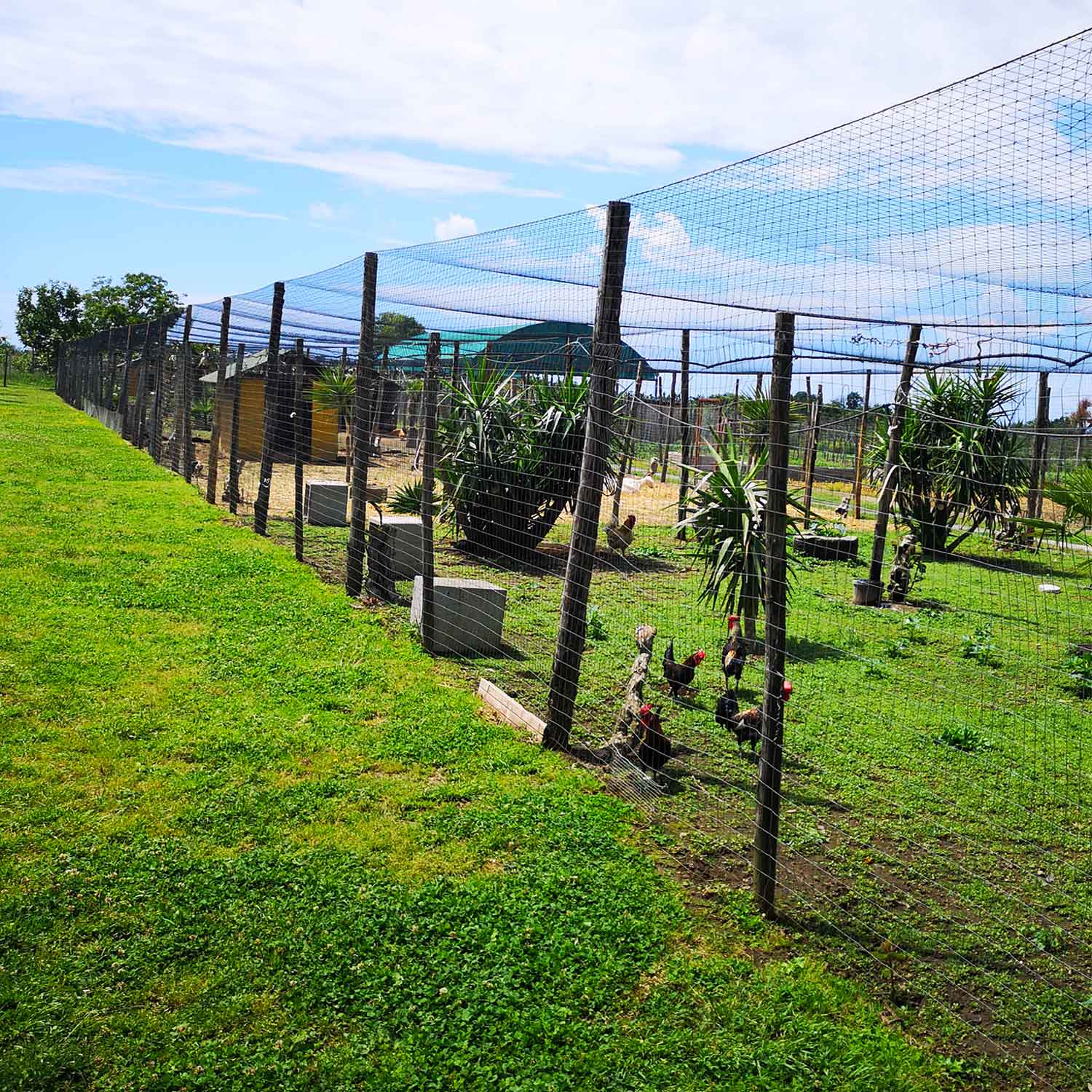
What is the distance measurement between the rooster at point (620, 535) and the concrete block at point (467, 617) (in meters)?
4.64

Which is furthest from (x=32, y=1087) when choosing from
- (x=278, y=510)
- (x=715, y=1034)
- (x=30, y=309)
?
(x=30, y=309)

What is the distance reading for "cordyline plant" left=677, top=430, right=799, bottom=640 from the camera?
750 cm

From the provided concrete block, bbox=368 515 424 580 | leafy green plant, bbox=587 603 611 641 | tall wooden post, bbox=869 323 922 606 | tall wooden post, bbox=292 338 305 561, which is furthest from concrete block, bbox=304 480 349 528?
tall wooden post, bbox=869 323 922 606

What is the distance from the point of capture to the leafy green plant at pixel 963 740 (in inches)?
234

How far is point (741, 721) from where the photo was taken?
5.12 meters

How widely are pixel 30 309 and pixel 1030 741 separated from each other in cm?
6392

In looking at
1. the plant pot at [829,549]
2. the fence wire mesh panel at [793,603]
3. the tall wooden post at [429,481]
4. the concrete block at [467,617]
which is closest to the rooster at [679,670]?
the fence wire mesh panel at [793,603]

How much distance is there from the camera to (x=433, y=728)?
5.40 meters

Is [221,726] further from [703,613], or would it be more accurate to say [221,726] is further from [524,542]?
[524,542]

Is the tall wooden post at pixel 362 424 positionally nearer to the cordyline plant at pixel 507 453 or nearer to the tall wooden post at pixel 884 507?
the cordyline plant at pixel 507 453

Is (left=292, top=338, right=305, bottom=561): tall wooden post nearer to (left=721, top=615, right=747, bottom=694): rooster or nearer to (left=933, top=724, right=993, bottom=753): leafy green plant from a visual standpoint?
(left=721, top=615, right=747, bottom=694): rooster

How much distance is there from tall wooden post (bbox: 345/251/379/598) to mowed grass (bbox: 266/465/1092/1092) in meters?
0.54

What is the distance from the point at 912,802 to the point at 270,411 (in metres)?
8.97


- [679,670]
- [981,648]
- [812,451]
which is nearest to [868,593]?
[981,648]
